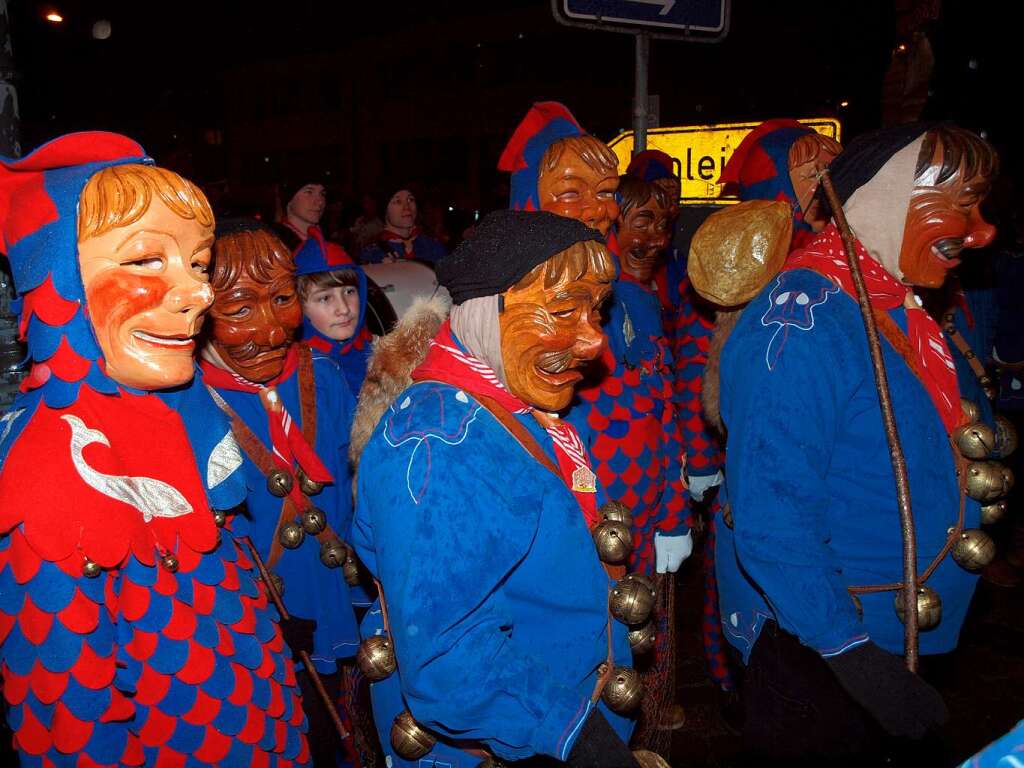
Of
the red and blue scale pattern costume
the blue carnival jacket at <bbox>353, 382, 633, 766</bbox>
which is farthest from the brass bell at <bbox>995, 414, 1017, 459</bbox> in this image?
the blue carnival jacket at <bbox>353, 382, 633, 766</bbox>

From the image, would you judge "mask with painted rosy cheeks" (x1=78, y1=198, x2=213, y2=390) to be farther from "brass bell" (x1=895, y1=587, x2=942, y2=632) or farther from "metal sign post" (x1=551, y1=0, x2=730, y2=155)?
"metal sign post" (x1=551, y1=0, x2=730, y2=155)

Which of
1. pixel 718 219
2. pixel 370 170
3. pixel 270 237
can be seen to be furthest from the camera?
pixel 370 170

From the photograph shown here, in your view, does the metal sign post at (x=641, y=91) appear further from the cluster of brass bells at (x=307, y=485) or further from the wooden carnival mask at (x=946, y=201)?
the cluster of brass bells at (x=307, y=485)

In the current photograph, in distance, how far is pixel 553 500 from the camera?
1.73 meters

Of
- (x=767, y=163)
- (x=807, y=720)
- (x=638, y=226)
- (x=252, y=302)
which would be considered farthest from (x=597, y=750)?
(x=767, y=163)

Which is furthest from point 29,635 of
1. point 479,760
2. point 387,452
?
point 479,760

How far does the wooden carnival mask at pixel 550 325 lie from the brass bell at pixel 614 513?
0.34 meters

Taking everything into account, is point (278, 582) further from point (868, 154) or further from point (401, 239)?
point (401, 239)

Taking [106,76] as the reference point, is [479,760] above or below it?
below

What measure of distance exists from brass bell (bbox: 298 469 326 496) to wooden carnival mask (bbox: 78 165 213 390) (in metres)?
1.21

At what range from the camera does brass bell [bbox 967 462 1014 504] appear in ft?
7.24

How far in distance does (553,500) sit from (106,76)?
882 centimetres

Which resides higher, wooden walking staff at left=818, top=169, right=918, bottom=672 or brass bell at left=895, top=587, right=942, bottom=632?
wooden walking staff at left=818, top=169, right=918, bottom=672

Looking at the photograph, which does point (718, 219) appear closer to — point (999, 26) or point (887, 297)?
point (887, 297)
